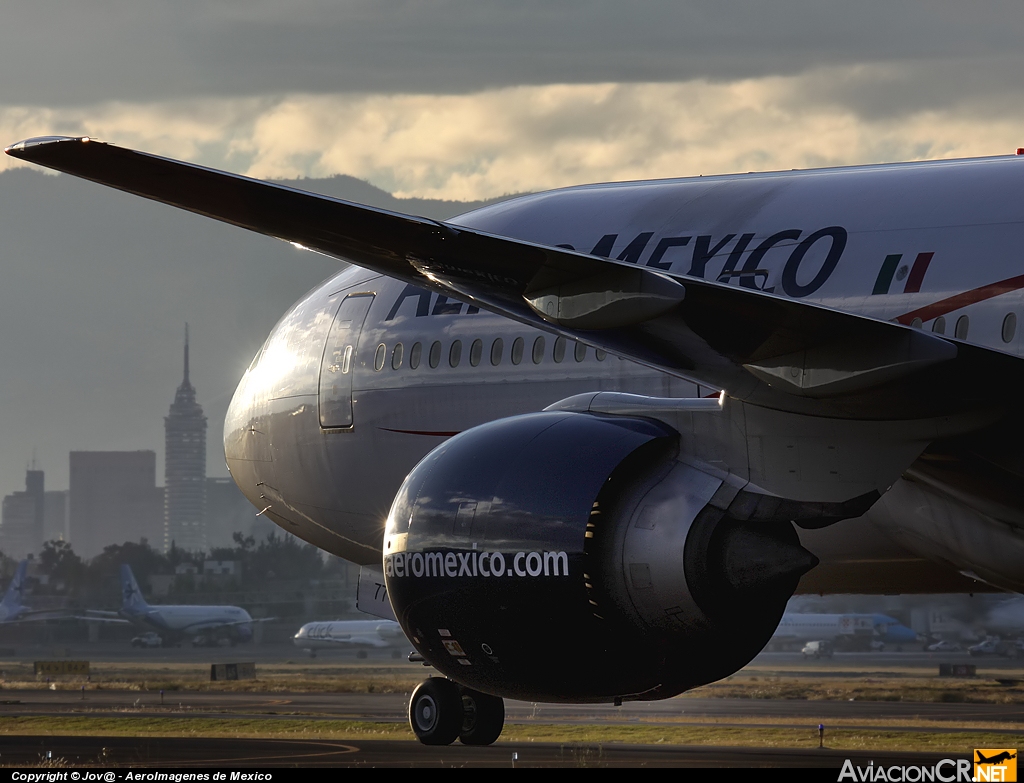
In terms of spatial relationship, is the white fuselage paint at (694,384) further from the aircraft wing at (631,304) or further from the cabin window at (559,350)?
the aircraft wing at (631,304)

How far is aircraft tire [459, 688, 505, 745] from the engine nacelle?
656 cm

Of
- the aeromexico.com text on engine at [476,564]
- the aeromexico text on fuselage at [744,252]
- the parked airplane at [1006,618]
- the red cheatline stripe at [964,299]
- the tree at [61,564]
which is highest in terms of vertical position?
the tree at [61,564]

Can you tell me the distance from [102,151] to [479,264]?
1580mm

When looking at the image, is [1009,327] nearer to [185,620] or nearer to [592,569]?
[592,569]

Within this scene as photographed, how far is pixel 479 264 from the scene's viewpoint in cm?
639

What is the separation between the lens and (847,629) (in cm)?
8231

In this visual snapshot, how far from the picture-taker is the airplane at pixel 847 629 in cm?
8150

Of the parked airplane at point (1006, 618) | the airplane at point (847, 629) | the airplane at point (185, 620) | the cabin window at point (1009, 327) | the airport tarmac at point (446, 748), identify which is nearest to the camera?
the cabin window at point (1009, 327)

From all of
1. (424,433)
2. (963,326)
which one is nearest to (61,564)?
(424,433)

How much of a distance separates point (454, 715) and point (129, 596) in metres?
96.1

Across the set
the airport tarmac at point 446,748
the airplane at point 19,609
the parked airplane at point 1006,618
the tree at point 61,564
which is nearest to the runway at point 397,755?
Answer: the airport tarmac at point 446,748

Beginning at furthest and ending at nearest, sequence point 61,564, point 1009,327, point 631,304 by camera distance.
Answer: point 61,564
point 1009,327
point 631,304

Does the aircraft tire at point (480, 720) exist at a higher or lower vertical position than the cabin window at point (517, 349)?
lower

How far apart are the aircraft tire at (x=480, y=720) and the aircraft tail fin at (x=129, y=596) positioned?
9468cm
